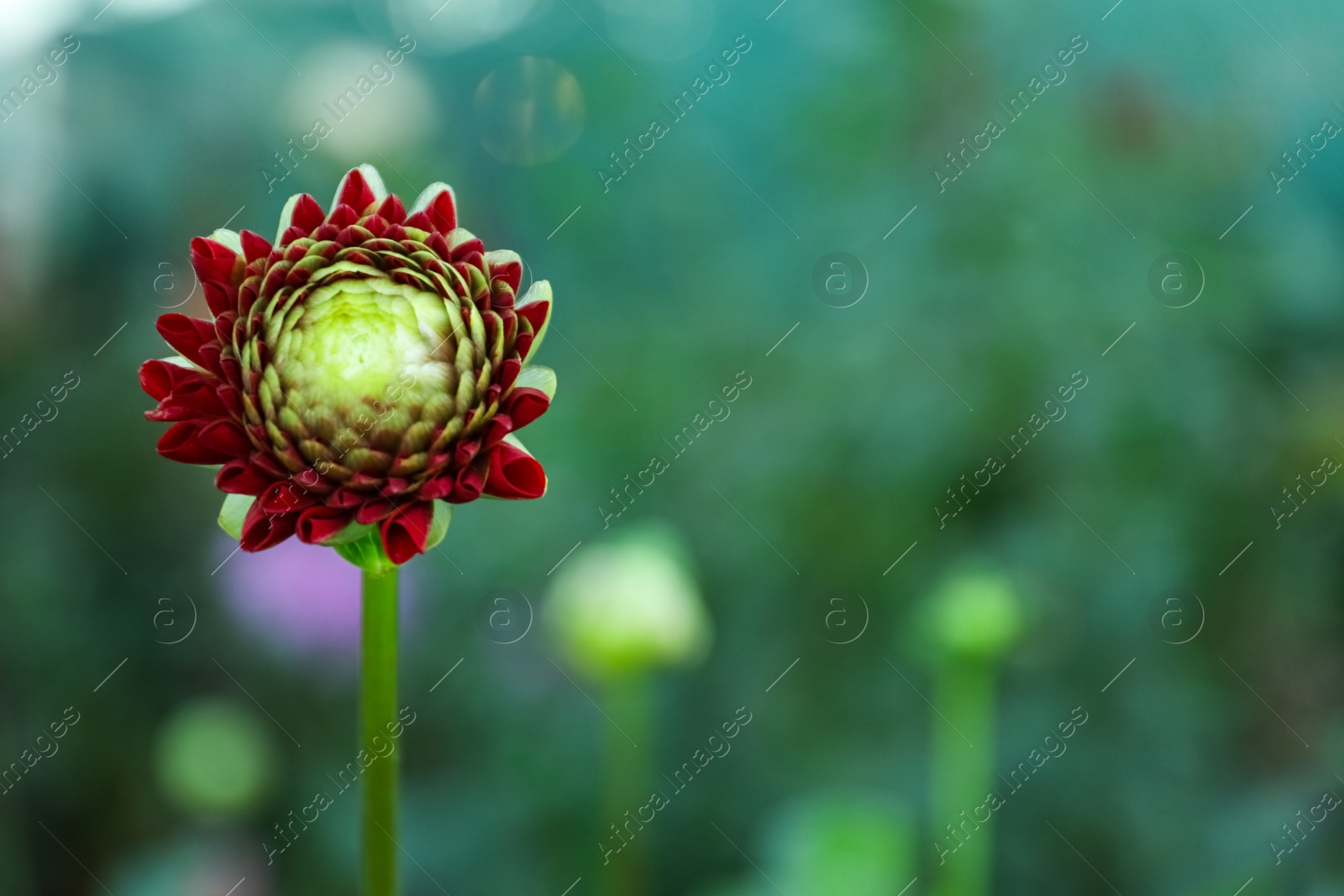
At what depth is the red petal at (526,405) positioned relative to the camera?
409 millimetres

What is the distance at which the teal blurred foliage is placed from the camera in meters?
1.19

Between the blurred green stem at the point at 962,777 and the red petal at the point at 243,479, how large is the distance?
766 mm

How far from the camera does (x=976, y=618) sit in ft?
3.18

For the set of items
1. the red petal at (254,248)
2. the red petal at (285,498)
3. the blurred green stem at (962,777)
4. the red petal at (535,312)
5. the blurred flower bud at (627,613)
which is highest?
the red petal at (535,312)

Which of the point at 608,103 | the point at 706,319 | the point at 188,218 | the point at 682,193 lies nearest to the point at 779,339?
the point at 706,319

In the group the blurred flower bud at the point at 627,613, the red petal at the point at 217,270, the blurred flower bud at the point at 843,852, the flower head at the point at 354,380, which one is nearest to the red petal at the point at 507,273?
the flower head at the point at 354,380

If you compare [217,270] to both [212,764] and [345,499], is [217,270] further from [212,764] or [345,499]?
[212,764]

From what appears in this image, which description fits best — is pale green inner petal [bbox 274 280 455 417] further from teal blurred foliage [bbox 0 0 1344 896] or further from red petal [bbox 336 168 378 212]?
teal blurred foliage [bbox 0 0 1344 896]

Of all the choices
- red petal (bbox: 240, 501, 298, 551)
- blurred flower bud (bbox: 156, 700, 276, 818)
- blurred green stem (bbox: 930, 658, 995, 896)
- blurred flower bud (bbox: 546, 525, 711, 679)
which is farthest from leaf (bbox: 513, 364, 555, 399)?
blurred flower bud (bbox: 156, 700, 276, 818)

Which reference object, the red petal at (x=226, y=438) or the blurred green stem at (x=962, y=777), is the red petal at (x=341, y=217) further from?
the blurred green stem at (x=962, y=777)

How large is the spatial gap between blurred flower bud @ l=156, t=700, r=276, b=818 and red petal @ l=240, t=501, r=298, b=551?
933 millimetres

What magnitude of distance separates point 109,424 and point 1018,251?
4.24 feet

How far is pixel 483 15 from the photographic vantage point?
1836mm

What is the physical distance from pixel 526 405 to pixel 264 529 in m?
0.11
